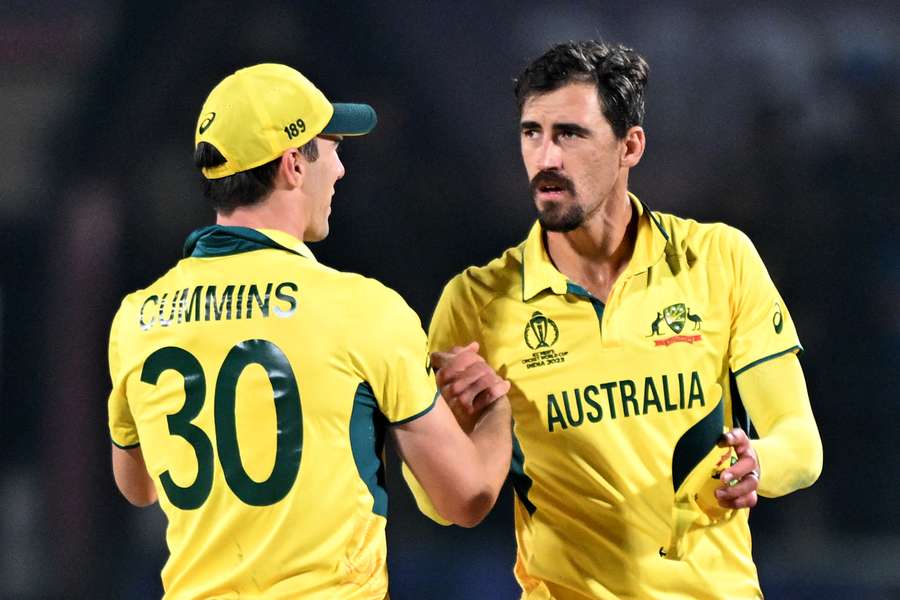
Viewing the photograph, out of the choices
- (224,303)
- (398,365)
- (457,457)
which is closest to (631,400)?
(457,457)

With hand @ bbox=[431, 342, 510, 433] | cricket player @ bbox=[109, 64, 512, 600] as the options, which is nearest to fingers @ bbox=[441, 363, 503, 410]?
hand @ bbox=[431, 342, 510, 433]

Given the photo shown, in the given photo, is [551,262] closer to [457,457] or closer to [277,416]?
[457,457]

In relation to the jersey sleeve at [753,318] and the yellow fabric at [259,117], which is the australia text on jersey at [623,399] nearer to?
the jersey sleeve at [753,318]

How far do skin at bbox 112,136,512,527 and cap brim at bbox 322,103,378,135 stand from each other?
0.02m

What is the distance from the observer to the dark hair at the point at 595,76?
215cm

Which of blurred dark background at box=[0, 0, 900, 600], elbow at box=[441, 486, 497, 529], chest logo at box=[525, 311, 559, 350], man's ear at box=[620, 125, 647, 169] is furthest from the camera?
blurred dark background at box=[0, 0, 900, 600]

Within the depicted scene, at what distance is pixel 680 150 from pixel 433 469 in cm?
175

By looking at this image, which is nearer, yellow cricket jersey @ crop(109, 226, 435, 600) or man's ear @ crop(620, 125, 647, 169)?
yellow cricket jersey @ crop(109, 226, 435, 600)

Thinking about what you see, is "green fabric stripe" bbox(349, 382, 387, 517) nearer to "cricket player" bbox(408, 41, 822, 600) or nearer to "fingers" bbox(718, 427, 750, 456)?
"cricket player" bbox(408, 41, 822, 600)

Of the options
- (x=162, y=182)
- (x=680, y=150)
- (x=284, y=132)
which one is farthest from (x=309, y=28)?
(x=284, y=132)

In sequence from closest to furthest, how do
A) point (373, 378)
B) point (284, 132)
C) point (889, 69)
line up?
point (373, 378) → point (284, 132) → point (889, 69)

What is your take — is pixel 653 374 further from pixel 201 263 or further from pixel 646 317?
pixel 201 263

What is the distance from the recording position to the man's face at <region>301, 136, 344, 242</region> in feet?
5.93

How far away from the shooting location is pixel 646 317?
6.79 ft
